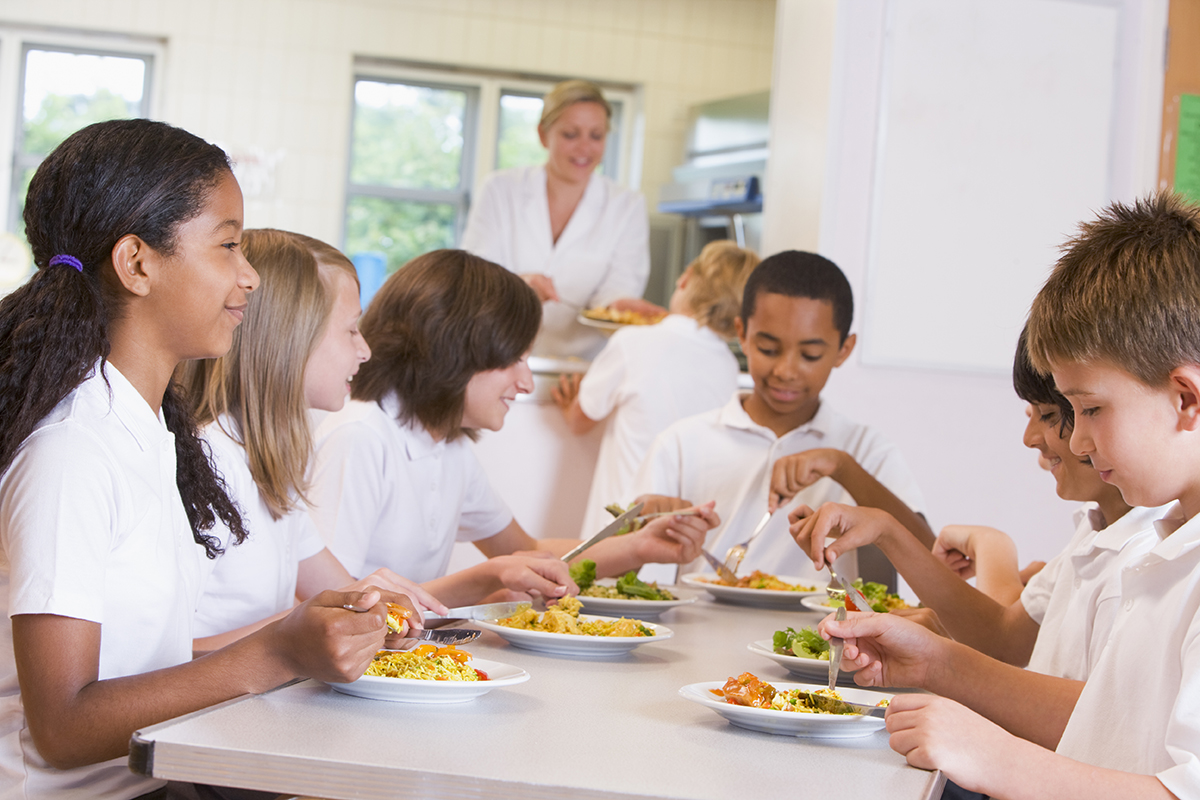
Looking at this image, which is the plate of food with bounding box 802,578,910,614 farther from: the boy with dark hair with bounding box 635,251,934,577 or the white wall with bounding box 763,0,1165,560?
the white wall with bounding box 763,0,1165,560

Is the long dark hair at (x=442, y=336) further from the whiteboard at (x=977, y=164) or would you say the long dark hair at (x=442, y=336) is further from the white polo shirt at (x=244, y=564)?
the whiteboard at (x=977, y=164)

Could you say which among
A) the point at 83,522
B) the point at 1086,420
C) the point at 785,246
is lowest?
the point at 83,522

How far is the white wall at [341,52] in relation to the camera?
5.38 meters

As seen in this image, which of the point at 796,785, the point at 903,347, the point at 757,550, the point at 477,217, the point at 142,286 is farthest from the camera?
the point at 477,217

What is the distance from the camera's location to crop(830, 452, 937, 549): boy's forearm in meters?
2.15

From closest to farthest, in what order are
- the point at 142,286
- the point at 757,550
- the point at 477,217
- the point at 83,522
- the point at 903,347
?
the point at 83,522, the point at 142,286, the point at 757,550, the point at 903,347, the point at 477,217

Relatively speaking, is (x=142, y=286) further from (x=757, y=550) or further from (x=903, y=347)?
(x=903, y=347)

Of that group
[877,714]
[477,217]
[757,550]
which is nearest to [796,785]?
[877,714]

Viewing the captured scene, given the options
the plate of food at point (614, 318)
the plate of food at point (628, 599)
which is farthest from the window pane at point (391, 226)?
the plate of food at point (628, 599)

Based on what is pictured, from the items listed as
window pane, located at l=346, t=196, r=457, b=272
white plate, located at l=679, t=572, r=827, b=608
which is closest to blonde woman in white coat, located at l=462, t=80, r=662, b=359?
white plate, located at l=679, t=572, r=827, b=608

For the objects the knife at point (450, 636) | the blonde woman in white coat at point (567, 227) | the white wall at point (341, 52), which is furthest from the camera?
the white wall at point (341, 52)

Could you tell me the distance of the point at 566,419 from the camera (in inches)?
129

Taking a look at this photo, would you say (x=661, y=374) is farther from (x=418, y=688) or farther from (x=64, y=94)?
(x=64, y=94)

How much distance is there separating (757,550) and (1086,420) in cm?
137
